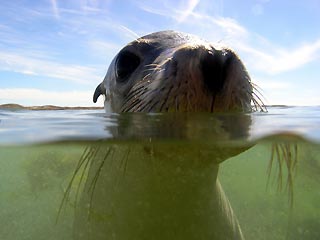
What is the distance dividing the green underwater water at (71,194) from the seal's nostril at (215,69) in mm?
1815

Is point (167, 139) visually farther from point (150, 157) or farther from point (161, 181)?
point (161, 181)

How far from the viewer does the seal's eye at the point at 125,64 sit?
412 cm

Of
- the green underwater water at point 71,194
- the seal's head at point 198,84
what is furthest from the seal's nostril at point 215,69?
the green underwater water at point 71,194

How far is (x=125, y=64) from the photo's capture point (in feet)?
13.7

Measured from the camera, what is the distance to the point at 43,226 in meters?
11.5

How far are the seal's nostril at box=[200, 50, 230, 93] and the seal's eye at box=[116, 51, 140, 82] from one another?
1.45m

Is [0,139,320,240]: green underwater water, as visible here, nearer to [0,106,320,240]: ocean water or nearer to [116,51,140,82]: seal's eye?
[0,106,320,240]: ocean water

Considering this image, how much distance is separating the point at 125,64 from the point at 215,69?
1619 mm

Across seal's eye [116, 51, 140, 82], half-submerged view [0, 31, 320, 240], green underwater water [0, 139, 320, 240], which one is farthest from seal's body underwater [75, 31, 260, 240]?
green underwater water [0, 139, 320, 240]

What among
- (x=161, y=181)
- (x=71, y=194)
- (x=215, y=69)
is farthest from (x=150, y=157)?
(x=71, y=194)

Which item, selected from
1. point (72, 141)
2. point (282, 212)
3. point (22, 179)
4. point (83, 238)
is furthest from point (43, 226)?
point (282, 212)

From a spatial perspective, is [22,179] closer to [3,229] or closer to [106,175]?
[3,229]

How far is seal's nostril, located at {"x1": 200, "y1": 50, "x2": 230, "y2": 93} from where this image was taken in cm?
277

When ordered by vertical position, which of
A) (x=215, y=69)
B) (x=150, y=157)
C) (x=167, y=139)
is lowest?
→ (x=150, y=157)
